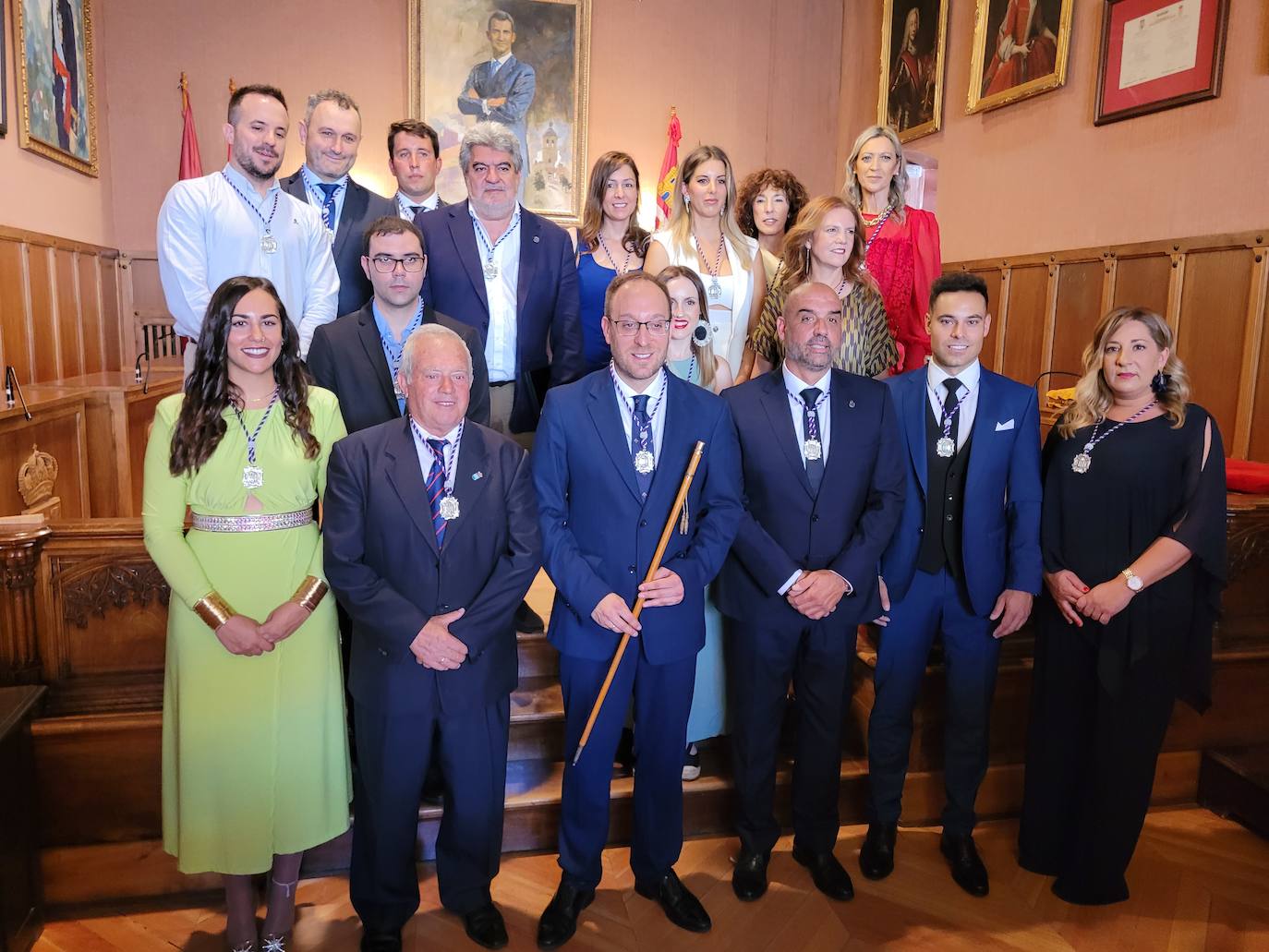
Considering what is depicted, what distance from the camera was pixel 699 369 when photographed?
2.87 metres

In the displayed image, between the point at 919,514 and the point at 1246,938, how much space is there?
1464mm

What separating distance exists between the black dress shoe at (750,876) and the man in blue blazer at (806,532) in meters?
0.16

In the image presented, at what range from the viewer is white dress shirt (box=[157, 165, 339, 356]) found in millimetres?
2637

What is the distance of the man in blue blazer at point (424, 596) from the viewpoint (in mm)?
2064

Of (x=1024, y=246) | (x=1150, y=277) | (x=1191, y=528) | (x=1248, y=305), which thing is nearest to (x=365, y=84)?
(x=1024, y=246)

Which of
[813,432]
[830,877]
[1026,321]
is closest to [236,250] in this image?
[813,432]

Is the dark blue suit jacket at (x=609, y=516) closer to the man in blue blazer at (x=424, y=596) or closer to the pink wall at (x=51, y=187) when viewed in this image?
the man in blue blazer at (x=424, y=596)

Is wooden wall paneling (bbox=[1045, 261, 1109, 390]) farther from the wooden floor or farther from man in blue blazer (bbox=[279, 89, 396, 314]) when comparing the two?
man in blue blazer (bbox=[279, 89, 396, 314])

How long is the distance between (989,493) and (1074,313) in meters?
3.57

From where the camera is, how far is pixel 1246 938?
248 cm

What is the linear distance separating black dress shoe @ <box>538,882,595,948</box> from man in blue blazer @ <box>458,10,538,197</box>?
21.4 feet

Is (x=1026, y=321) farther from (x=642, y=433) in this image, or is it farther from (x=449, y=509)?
(x=449, y=509)

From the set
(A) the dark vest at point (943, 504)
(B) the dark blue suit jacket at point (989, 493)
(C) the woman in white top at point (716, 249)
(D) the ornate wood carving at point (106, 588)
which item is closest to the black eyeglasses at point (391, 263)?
(C) the woman in white top at point (716, 249)

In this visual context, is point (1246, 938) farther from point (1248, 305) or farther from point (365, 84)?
point (365, 84)
